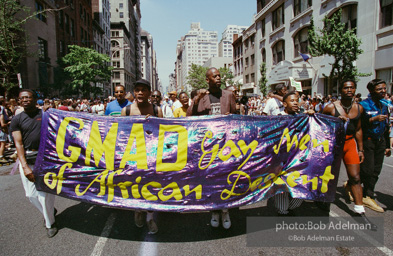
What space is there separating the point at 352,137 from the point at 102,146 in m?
3.68

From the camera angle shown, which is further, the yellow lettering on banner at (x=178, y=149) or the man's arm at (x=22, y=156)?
the man's arm at (x=22, y=156)

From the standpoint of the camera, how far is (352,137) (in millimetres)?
3609

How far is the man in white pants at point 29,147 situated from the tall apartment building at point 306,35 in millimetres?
16225

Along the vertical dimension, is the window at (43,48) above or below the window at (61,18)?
below

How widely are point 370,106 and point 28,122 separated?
529cm

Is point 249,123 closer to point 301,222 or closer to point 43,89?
point 301,222

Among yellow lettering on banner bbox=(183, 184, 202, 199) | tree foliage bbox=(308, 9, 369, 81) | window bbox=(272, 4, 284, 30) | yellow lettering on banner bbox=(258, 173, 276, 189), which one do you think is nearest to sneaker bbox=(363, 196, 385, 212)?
yellow lettering on banner bbox=(258, 173, 276, 189)

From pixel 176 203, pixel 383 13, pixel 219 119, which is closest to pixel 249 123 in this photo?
pixel 219 119

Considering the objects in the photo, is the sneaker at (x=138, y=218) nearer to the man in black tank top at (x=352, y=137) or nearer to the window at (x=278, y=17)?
the man in black tank top at (x=352, y=137)

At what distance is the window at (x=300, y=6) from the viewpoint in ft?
75.2

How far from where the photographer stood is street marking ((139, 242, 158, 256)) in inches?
111

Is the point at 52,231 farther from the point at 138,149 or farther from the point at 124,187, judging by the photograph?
the point at 138,149

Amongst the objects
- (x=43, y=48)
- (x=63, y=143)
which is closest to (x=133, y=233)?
(x=63, y=143)

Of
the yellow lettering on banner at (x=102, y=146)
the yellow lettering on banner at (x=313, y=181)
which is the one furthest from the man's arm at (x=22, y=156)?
the yellow lettering on banner at (x=313, y=181)
